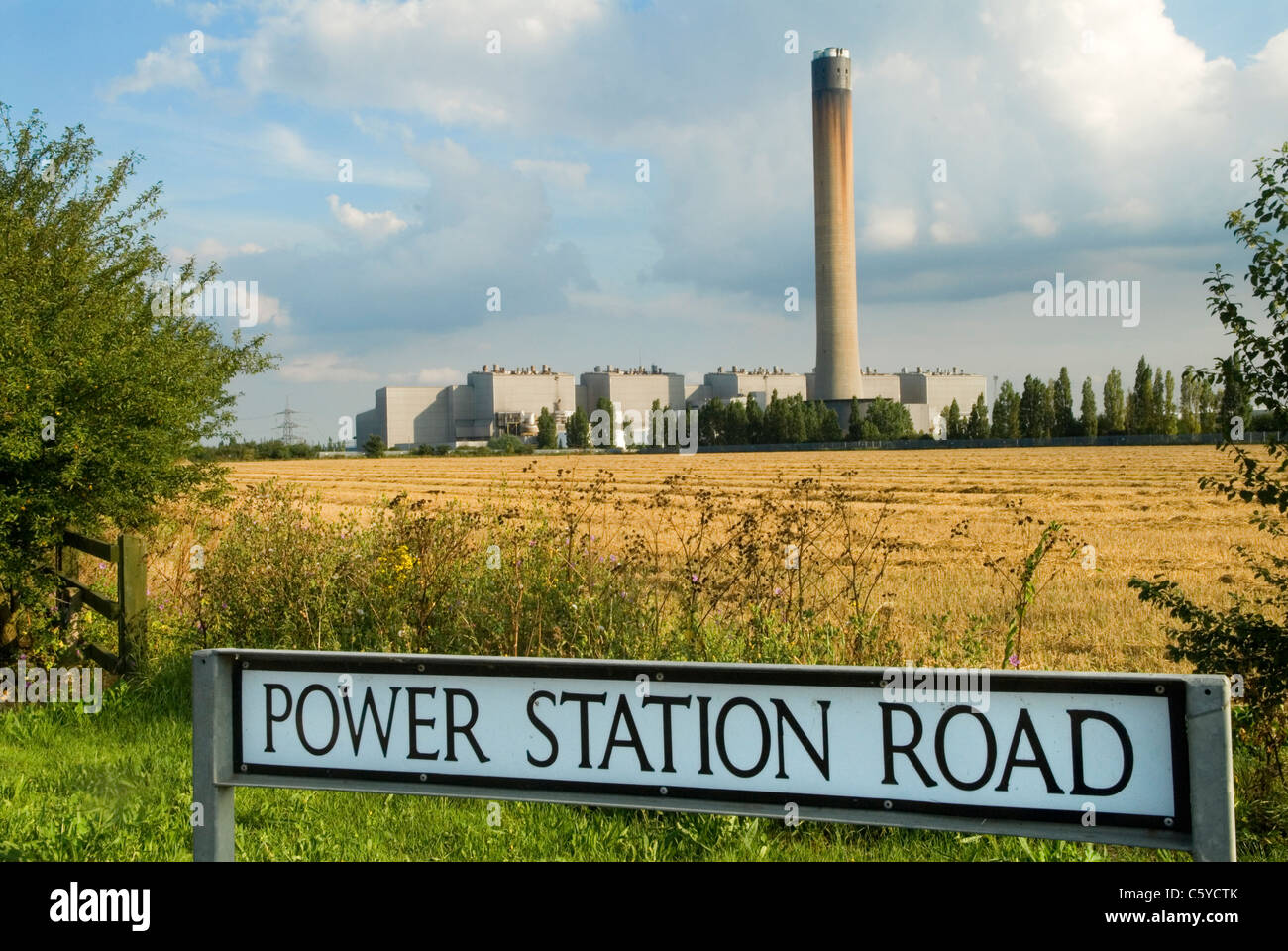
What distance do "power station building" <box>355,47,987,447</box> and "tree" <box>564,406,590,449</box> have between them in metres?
4.48

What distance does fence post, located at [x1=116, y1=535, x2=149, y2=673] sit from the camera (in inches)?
291

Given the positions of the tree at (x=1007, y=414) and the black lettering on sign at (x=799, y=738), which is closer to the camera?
the black lettering on sign at (x=799, y=738)

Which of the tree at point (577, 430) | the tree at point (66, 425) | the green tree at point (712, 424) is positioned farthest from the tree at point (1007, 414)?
→ the tree at point (66, 425)

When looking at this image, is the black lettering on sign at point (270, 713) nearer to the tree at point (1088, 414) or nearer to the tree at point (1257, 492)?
the tree at point (1257, 492)

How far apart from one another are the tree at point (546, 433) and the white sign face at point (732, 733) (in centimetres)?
11362

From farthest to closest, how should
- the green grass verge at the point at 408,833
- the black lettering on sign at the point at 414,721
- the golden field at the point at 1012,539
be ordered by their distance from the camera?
1. the golden field at the point at 1012,539
2. the green grass verge at the point at 408,833
3. the black lettering on sign at the point at 414,721

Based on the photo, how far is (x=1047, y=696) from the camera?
5.84 feet

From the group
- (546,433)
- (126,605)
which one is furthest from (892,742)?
(546,433)

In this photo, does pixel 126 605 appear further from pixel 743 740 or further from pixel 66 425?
pixel 743 740

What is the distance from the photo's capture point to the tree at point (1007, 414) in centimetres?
10556

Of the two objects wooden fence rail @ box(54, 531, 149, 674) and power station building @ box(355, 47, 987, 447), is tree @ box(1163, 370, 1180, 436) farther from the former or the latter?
wooden fence rail @ box(54, 531, 149, 674)

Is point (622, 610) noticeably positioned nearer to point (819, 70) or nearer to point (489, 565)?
point (489, 565)

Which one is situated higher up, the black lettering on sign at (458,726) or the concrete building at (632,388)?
the concrete building at (632,388)
